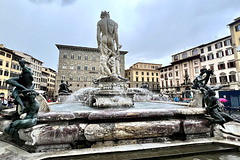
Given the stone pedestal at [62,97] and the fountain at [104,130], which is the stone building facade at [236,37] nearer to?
the fountain at [104,130]

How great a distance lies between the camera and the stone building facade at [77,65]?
3778 cm

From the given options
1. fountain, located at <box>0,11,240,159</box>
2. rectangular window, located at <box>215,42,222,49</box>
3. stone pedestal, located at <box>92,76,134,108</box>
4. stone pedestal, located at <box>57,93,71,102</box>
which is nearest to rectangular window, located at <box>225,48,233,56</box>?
rectangular window, located at <box>215,42,222,49</box>

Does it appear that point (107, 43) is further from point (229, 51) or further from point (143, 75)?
point (143, 75)

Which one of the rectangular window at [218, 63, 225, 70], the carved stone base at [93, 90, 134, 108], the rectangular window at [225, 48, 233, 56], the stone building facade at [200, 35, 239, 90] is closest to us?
the carved stone base at [93, 90, 134, 108]

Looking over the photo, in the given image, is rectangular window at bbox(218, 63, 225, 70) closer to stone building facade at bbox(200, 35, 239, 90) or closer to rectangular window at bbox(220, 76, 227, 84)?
stone building facade at bbox(200, 35, 239, 90)

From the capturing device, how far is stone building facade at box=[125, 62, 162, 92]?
162 ft

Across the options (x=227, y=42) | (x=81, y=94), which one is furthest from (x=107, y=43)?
(x=227, y=42)

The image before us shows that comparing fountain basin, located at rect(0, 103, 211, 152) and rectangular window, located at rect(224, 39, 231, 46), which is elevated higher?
rectangular window, located at rect(224, 39, 231, 46)

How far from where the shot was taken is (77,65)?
130ft

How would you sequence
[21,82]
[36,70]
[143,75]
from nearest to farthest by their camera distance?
[21,82]
[36,70]
[143,75]

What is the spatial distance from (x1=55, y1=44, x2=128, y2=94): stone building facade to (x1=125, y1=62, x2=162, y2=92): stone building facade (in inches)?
641

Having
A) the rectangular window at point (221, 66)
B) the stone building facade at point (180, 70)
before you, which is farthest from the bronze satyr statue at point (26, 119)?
the rectangular window at point (221, 66)

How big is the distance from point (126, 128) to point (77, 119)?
37.4 inches

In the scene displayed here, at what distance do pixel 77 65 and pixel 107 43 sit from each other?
36.3 meters
